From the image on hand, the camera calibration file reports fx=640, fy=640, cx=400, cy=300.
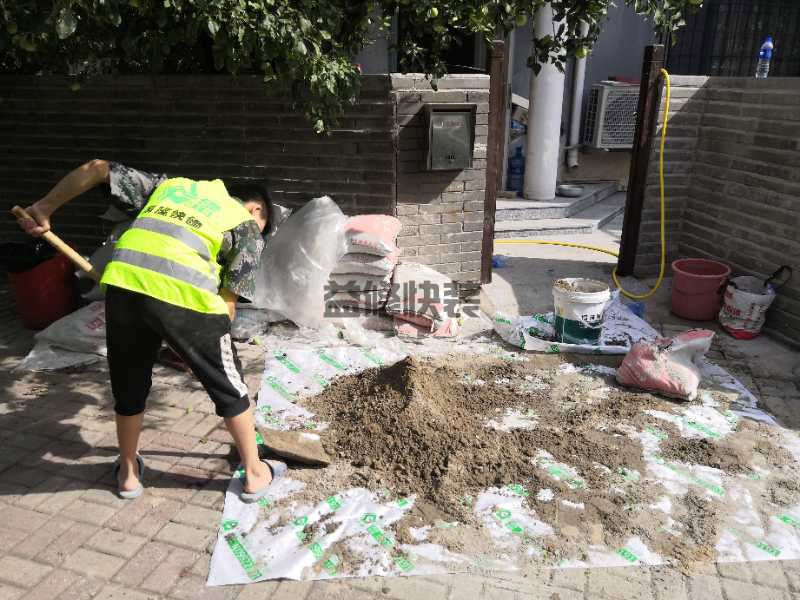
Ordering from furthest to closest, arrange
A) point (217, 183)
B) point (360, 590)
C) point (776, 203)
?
point (776, 203), point (217, 183), point (360, 590)

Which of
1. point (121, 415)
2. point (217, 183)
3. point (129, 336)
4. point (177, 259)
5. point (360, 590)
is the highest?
point (217, 183)

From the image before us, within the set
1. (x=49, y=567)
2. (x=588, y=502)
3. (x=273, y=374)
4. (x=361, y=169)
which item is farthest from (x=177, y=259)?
(x=361, y=169)

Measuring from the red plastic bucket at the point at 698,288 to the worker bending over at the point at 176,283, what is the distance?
3761mm

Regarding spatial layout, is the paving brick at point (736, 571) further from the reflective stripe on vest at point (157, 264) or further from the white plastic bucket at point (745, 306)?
the white plastic bucket at point (745, 306)

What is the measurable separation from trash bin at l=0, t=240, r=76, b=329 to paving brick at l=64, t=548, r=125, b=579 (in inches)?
109

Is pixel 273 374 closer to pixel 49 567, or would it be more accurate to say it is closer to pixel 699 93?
pixel 49 567

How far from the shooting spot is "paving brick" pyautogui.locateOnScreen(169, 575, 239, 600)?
2574 millimetres

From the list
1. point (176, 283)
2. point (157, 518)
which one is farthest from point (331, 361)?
point (176, 283)

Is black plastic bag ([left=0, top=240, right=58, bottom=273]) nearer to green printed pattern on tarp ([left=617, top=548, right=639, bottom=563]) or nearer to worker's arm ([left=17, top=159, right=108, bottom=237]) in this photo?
worker's arm ([left=17, top=159, right=108, bottom=237])

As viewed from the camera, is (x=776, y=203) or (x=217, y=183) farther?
(x=776, y=203)

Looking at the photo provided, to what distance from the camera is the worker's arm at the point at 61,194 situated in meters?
2.93

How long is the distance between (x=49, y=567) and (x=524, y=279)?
15.4 ft

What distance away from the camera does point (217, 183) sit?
294cm

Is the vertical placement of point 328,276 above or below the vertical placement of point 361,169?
below
